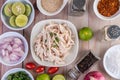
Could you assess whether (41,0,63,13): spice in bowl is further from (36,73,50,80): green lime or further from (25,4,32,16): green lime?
(36,73,50,80): green lime

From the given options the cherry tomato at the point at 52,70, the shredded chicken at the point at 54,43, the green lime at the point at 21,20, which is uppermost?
the green lime at the point at 21,20

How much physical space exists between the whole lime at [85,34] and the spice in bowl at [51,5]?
0.43 feet

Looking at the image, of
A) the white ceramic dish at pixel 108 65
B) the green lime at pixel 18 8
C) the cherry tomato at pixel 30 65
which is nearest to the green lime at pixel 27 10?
the green lime at pixel 18 8

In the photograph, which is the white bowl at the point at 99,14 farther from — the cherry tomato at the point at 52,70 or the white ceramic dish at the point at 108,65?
the cherry tomato at the point at 52,70

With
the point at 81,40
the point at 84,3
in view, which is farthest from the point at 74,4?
the point at 81,40

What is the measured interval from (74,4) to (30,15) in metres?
0.18

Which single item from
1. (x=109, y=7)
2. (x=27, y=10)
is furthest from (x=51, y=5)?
A: (x=109, y=7)

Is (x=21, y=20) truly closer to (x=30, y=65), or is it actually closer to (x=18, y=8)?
(x=18, y=8)

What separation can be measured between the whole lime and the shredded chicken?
0.13ft

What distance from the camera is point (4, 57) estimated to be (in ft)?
4.37

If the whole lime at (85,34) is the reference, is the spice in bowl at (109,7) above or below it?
above

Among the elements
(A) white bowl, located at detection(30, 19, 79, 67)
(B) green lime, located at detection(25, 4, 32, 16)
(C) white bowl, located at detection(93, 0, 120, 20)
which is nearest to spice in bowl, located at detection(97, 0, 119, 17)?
(C) white bowl, located at detection(93, 0, 120, 20)

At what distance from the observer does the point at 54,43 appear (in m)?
1.34

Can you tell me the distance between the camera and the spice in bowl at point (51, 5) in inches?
53.1
